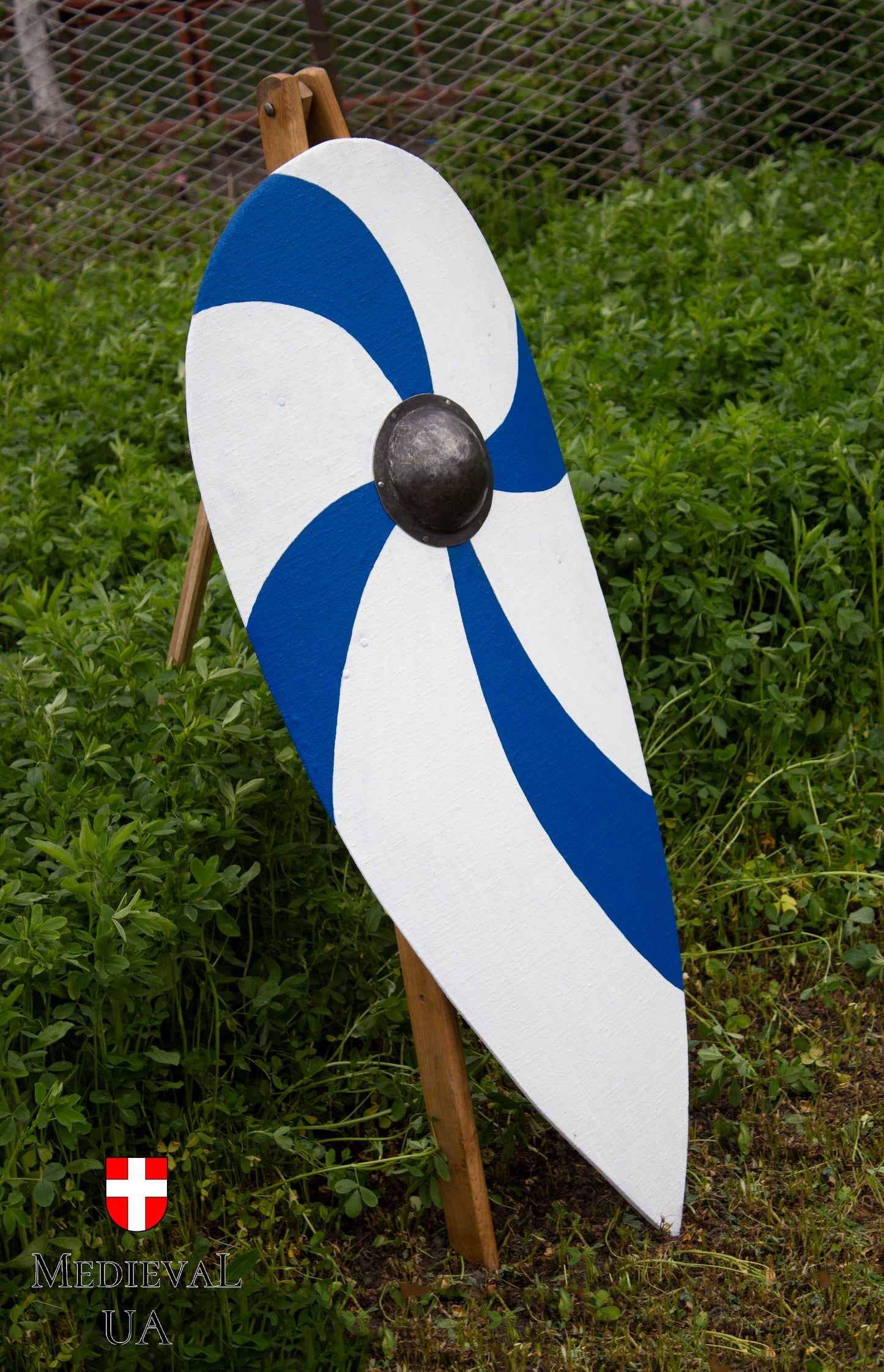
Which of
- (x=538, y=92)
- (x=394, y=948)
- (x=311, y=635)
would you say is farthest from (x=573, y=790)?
(x=538, y=92)

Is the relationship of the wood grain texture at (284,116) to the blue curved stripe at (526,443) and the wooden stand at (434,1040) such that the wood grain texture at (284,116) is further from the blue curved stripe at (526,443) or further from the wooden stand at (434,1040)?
the blue curved stripe at (526,443)

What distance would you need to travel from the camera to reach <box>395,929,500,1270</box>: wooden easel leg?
1641mm

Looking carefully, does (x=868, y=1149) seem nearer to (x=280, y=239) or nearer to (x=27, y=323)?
(x=280, y=239)

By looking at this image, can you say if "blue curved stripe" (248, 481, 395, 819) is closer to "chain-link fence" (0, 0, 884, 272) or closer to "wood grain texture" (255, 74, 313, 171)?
"wood grain texture" (255, 74, 313, 171)

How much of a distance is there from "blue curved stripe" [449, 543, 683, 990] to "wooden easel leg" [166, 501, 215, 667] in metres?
0.42

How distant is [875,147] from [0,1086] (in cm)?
452

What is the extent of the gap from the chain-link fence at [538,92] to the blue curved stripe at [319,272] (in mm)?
3408

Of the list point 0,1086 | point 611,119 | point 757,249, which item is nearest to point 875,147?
point 611,119

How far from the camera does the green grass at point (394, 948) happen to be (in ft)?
5.42

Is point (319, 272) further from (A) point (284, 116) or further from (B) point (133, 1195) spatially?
(B) point (133, 1195)

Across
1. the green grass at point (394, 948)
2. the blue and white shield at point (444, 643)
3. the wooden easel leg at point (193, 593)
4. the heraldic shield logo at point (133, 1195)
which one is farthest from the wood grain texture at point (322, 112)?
the heraldic shield logo at point (133, 1195)

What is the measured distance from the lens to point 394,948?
2145mm

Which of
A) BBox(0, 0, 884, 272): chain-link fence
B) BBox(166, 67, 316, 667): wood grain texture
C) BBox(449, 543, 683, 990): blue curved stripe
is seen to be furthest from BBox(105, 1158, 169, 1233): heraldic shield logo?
BBox(0, 0, 884, 272): chain-link fence

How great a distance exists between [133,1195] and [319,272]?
3.91 ft
